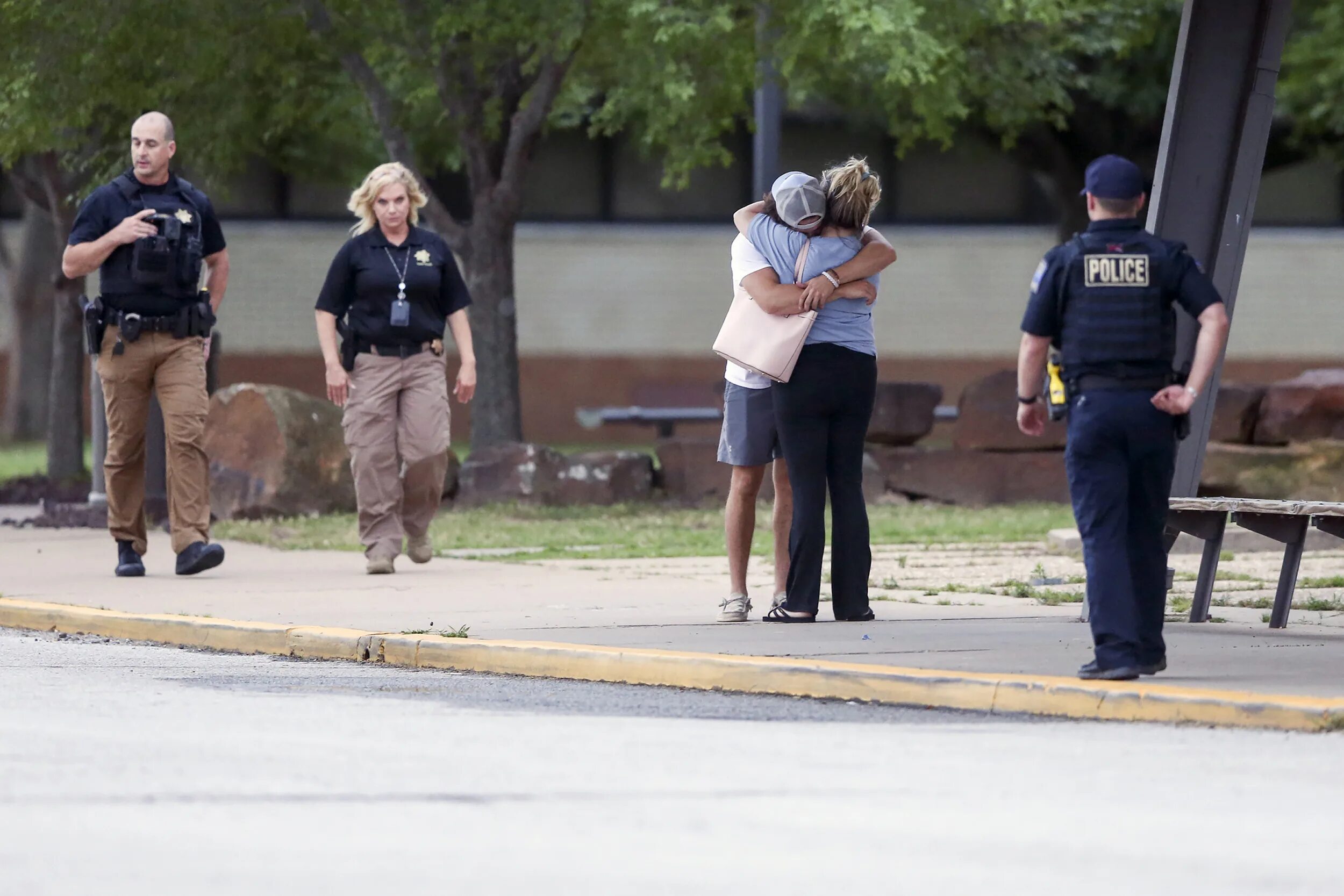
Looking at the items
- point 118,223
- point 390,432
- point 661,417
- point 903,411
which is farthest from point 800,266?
point 661,417

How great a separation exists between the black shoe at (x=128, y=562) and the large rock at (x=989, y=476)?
8017 millimetres

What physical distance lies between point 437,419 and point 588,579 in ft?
3.74

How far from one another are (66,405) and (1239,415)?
1056 cm

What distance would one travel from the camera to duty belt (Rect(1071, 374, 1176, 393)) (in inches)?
292

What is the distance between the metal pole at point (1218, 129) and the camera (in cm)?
988

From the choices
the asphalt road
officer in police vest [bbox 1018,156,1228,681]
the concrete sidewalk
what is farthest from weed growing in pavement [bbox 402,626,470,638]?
officer in police vest [bbox 1018,156,1228,681]

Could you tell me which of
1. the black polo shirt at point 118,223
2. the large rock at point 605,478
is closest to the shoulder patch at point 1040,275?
the black polo shirt at point 118,223

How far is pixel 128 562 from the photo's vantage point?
1192 cm

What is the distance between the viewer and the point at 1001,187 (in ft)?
114

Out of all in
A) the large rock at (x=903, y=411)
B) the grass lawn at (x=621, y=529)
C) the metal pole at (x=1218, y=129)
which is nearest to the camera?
the metal pole at (x=1218, y=129)

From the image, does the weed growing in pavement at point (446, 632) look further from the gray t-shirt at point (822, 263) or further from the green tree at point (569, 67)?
the green tree at point (569, 67)

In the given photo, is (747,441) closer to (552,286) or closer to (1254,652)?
(1254,652)

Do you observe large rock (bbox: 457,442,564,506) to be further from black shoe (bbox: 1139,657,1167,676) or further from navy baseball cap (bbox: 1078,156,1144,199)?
navy baseball cap (bbox: 1078,156,1144,199)

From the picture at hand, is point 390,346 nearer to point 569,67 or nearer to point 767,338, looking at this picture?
point 767,338
